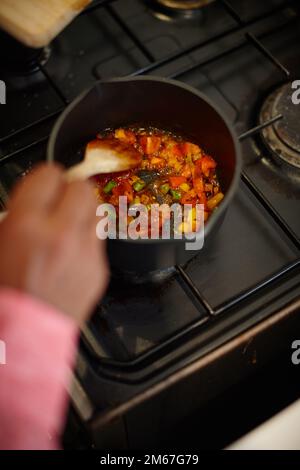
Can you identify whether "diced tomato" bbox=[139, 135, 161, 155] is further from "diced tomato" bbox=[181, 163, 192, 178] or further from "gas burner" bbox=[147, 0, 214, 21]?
"gas burner" bbox=[147, 0, 214, 21]

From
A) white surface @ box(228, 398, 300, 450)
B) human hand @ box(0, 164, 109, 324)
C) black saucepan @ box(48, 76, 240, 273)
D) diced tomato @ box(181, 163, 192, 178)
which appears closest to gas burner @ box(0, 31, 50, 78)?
black saucepan @ box(48, 76, 240, 273)

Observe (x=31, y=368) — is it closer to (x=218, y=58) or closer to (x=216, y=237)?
(x=216, y=237)

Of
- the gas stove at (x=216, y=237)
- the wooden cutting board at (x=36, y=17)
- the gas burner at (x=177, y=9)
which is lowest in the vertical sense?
the gas stove at (x=216, y=237)

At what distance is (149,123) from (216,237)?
173 millimetres

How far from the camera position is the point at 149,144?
72 centimetres

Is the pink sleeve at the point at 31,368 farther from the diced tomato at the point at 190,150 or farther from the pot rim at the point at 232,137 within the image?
the diced tomato at the point at 190,150

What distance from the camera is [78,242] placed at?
1.45 ft

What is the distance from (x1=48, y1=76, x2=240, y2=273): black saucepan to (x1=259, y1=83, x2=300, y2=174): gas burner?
11 cm

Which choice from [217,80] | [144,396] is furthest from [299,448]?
[217,80]

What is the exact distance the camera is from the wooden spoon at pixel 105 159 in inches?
25.2

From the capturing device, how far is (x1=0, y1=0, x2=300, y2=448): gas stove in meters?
0.62

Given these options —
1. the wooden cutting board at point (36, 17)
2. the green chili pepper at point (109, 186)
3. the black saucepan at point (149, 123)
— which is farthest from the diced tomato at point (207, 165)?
the wooden cutting board at point (36, 17)

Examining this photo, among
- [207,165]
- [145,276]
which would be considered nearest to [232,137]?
[207,165]

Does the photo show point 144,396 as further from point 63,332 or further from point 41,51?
point 41,51
